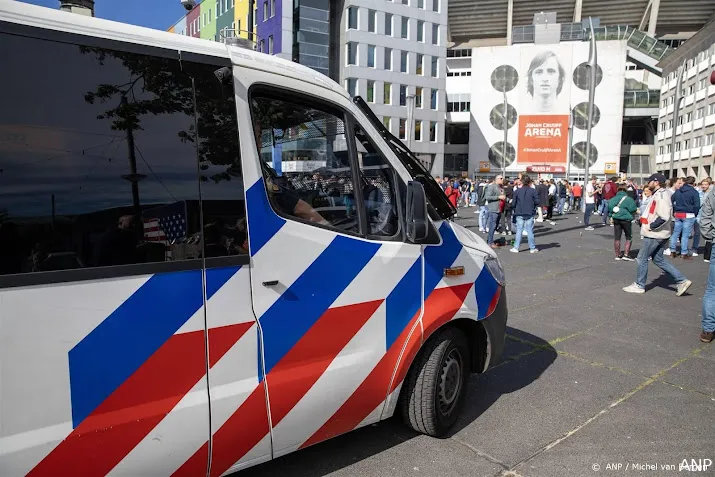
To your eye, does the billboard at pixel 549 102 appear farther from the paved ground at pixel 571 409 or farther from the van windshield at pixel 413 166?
the van windshield at pixel 413 166

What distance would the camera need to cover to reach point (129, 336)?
2.11m

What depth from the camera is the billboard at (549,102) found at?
61.3 metres

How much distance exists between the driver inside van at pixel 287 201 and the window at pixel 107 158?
149mm

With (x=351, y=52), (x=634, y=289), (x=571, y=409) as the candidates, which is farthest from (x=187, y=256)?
(x=351, y=52)

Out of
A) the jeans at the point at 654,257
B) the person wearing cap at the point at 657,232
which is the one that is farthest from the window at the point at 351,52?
the jeans at the point at 654,257

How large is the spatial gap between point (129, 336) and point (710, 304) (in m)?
5.70

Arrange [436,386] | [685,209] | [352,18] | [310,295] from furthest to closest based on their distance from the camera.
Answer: [352,18] → [685,209] → [436,386] → [310,295]

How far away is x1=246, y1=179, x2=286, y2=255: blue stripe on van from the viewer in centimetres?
243

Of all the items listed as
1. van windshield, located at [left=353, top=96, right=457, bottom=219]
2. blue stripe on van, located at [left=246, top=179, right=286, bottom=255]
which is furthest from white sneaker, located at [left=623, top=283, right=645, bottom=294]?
blue stripe on van, located at [left=246, top=179, right=286, bottom=255]

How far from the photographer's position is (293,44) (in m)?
49.1

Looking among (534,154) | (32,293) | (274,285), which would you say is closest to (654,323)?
(274,285)

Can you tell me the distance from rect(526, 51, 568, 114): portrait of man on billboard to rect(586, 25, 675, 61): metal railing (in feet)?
17.6

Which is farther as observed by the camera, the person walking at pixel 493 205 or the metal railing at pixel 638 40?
the metal railing at pixel 638 40

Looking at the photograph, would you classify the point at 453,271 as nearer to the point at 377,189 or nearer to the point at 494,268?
→ the point at 494,268
